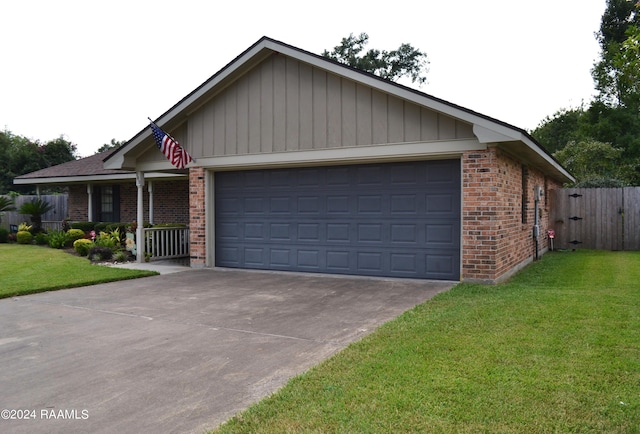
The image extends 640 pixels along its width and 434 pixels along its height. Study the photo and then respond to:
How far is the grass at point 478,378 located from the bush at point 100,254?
970cm

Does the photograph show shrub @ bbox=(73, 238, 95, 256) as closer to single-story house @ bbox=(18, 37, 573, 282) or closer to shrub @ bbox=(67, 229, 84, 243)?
shrub @ bbox=(67, 229, 84, 243)

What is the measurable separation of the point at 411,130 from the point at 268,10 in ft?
24.1

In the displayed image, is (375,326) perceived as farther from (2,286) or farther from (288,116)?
(2,286)

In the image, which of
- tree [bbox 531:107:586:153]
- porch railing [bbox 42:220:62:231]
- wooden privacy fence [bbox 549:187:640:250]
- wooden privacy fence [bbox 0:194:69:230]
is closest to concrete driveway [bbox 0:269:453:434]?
wooden privacy fence [bbox 549:187:640:250]

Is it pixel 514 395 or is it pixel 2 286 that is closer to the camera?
pixel 514 395

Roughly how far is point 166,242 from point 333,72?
706 cm

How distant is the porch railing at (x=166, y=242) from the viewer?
1281 centimetres

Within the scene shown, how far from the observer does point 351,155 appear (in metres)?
9.44

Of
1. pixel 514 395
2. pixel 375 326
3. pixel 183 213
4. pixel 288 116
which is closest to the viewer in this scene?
pixel 514 395

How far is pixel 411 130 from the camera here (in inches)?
349

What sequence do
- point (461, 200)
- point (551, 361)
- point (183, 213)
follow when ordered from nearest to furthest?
point (551, 361) → point (461, 200) → point (183, 213)

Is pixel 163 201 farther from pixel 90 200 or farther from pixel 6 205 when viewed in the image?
pixel 6 205

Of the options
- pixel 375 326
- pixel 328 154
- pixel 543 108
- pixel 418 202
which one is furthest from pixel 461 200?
pixel 543 108

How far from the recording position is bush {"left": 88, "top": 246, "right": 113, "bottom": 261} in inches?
504
